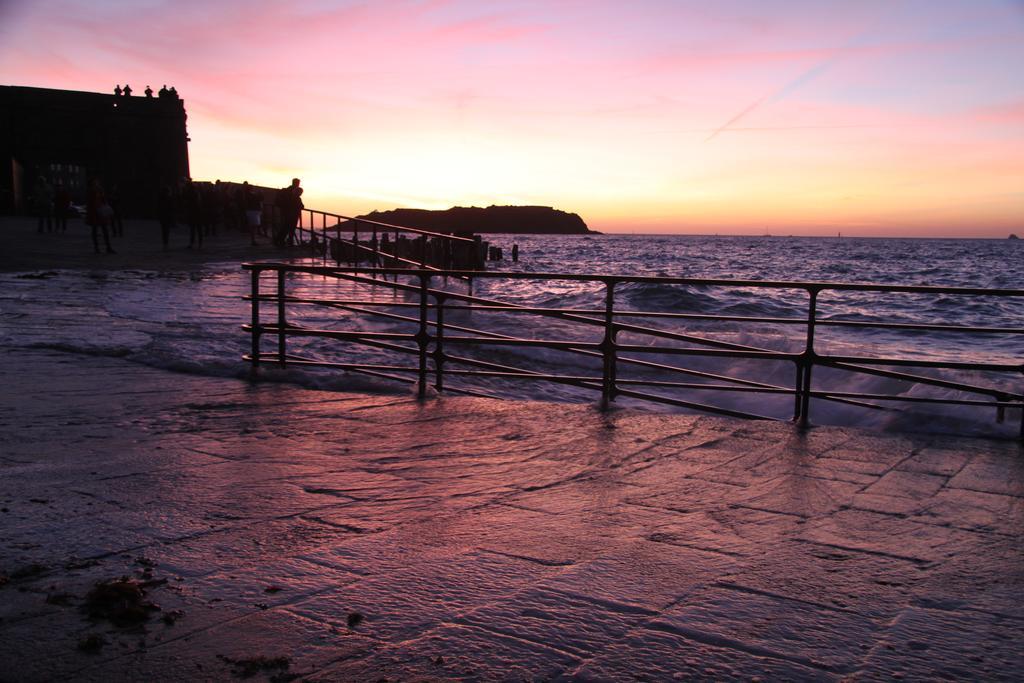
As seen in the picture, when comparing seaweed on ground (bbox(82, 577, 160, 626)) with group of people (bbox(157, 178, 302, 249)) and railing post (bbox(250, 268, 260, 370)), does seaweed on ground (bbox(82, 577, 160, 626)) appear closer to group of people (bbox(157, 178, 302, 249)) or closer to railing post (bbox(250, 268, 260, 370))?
railing post (bbox(250, 268, 260, 370))

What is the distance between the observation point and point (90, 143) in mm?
48094

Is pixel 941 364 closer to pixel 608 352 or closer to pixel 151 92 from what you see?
pixel 608 352

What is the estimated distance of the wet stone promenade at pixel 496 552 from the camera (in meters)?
2.62

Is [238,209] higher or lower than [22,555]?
higher

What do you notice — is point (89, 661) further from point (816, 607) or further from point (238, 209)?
point (238, 209)

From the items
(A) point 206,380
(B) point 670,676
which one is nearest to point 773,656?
(B) point 670,676

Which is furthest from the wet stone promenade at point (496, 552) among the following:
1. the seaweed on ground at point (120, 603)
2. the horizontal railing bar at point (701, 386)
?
the horizontal railing bar at point (701, 386)

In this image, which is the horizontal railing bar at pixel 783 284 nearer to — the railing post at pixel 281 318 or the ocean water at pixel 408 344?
the railing post at pixel 281 318

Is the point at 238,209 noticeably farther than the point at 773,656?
Yes

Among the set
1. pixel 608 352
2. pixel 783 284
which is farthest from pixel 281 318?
pixel 783 284

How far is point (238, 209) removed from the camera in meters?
39.9

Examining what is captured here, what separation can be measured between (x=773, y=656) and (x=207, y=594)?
1.93m

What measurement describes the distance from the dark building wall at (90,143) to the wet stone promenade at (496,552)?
46.0 metres

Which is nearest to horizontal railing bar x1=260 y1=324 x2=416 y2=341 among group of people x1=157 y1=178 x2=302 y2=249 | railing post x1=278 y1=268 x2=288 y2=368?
railing post x1=278 y1=268 x2=288 y2=368
